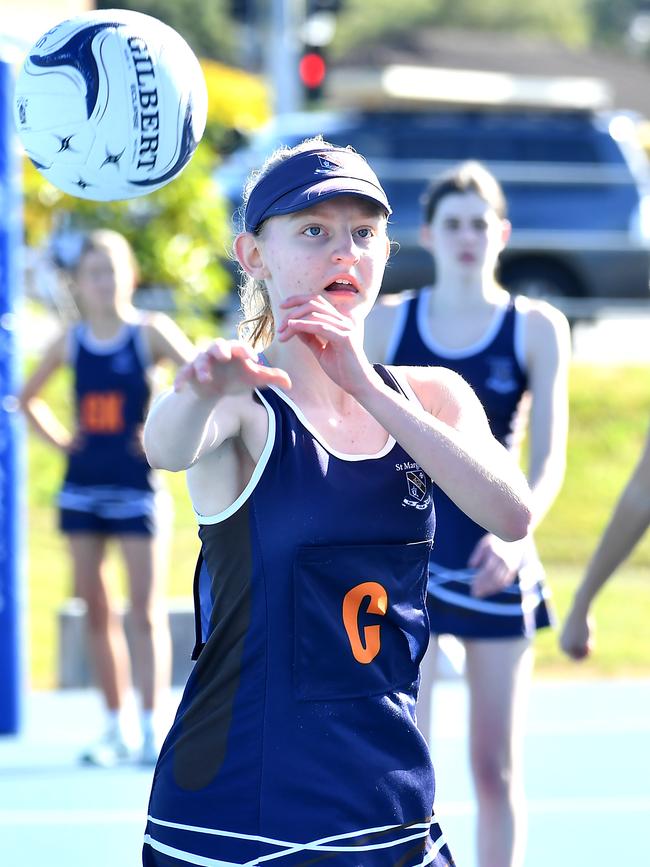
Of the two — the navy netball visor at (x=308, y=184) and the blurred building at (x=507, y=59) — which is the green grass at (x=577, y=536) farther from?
the blurred building at (x=507, y=59)

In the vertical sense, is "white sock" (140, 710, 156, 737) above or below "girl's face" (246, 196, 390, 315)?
below

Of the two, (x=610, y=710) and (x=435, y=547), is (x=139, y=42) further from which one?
(x=610, y=710)

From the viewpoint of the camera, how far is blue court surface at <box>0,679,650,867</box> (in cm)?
518

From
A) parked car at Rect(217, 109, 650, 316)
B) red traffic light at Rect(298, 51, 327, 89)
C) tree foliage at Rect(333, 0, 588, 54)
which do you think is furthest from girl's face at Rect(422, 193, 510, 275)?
tree foliage at Rect(333, 0, 588, 54)

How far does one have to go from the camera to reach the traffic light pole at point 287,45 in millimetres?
15367

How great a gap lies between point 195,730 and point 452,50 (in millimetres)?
50766

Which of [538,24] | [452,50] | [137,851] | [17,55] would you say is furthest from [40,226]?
[538,24]

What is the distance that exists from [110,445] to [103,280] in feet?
A: 2.26

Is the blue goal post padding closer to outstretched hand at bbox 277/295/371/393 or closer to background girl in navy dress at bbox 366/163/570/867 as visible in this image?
background girl in navy dress at bbox 366/163/570/867

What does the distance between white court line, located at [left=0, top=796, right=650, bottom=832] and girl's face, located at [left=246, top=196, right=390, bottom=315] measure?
3.43 m

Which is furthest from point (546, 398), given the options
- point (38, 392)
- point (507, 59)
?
point (507, 59)

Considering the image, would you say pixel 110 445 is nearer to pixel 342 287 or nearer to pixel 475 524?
pixel 475 524

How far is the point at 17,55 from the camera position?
667 centimetres

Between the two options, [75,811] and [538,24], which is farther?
[538,24]
